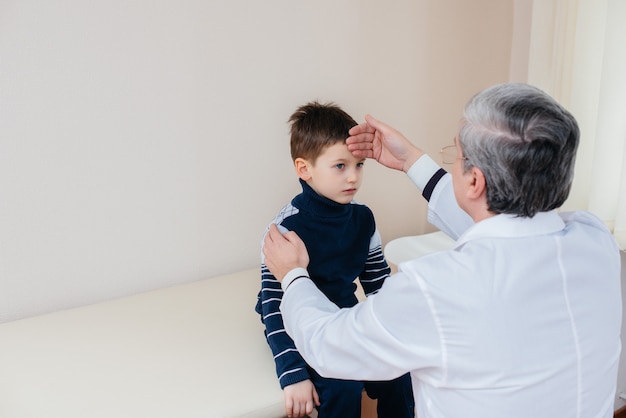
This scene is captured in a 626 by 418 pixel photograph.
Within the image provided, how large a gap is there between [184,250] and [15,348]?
0.60m

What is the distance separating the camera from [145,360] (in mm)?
1518

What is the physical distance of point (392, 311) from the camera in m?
1.01

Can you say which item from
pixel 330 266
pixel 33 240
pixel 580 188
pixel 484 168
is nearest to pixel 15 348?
pixel 33 240

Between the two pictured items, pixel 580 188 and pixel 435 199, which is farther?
pixel 580 188

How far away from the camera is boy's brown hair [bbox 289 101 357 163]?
1470mm

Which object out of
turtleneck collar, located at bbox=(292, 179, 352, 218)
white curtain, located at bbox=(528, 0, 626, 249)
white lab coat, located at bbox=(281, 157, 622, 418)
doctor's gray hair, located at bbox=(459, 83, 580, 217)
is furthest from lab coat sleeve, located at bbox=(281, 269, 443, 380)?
white curtain, located at bbox=(528, 0, 626, 249)

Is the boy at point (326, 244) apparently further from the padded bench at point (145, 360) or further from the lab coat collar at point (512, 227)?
the lab coat collar at point (512, 227)

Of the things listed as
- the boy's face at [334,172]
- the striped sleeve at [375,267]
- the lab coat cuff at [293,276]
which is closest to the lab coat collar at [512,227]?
the lab coat cuff at [293,276]

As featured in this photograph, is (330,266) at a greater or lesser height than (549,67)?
lesser

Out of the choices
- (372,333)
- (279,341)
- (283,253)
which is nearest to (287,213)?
(283,253)

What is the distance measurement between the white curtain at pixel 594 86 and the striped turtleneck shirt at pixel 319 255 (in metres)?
0.90

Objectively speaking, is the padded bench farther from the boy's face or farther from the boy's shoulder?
the boy's face

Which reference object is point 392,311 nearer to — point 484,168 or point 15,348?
point 484,168

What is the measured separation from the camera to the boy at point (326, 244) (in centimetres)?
142
